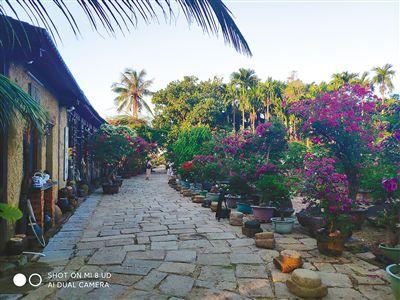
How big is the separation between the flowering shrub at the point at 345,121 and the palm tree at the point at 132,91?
27969mm

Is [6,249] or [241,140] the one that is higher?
[241,140]

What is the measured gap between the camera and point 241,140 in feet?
29.2

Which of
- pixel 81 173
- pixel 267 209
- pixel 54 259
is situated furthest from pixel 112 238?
pixel 81 173

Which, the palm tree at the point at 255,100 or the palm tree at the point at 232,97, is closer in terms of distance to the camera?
the palm tree at the point at 232,97

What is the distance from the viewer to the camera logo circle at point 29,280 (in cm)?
330

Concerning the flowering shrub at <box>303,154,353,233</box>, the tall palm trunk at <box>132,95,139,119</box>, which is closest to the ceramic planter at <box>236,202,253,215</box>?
the flowering shrub at <box>303,154,353,233</box>

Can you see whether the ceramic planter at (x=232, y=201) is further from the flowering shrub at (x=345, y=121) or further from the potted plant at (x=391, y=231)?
the potted plant at (x=391, y=231)

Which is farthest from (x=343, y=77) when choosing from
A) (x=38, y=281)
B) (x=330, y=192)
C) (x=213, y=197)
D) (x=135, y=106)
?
(x=38, y=281)

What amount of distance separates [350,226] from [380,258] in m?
0.57

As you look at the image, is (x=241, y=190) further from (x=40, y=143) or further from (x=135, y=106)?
(x=135, y=106)

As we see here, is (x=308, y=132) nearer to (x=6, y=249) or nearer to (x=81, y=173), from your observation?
(x=6, y=249)

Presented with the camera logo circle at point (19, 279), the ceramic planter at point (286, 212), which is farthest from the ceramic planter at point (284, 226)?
the camera logo circle at point (19, 279)

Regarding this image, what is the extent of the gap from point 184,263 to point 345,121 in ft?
14.0

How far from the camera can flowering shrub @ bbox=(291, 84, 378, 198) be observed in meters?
5.94
